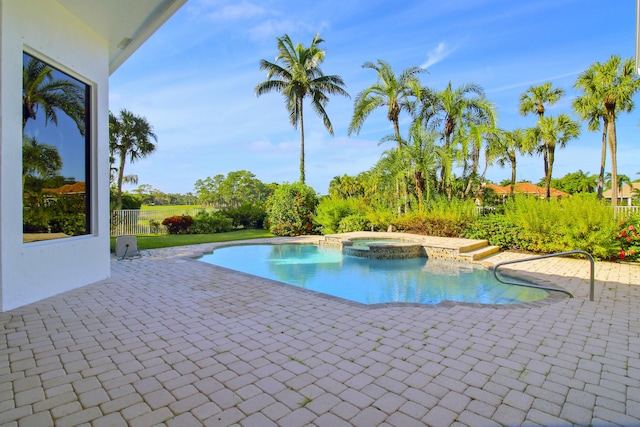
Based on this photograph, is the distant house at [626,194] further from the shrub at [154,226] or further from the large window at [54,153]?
the shrub at [154,226]

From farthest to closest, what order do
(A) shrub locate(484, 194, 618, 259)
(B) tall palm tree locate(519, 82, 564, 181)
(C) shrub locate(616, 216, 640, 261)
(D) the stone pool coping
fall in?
1. (B) tall palm tree locate(519, 82, 564, 181)
2. (A) shrub locate(484, 194, 618, 259)
3. (C) shrub locate(616, 216, 640, 261)
4. (D) the stone pool coping

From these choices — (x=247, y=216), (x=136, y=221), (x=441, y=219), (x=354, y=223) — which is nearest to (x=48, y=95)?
(x=441, y=219)

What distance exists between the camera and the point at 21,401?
234 cm

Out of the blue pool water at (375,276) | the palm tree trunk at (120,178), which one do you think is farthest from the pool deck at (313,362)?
the palm tree trunk at (120,178)

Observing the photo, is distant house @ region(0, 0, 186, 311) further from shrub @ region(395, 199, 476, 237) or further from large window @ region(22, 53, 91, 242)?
shrub @ region(395, 199, 476, 237)

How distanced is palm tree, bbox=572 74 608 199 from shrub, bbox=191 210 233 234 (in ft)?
71.5

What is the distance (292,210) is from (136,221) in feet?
26.2

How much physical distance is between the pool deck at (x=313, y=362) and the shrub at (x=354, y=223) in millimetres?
9552

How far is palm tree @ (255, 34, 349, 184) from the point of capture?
733 inches

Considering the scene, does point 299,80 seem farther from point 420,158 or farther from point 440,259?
point 440,259

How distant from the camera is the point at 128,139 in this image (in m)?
19.5

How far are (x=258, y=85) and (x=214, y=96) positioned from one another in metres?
5.58

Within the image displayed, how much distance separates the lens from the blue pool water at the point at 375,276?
6238mm

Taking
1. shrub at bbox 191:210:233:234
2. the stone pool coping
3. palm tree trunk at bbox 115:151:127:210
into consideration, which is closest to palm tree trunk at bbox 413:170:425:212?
the stone pool coping
